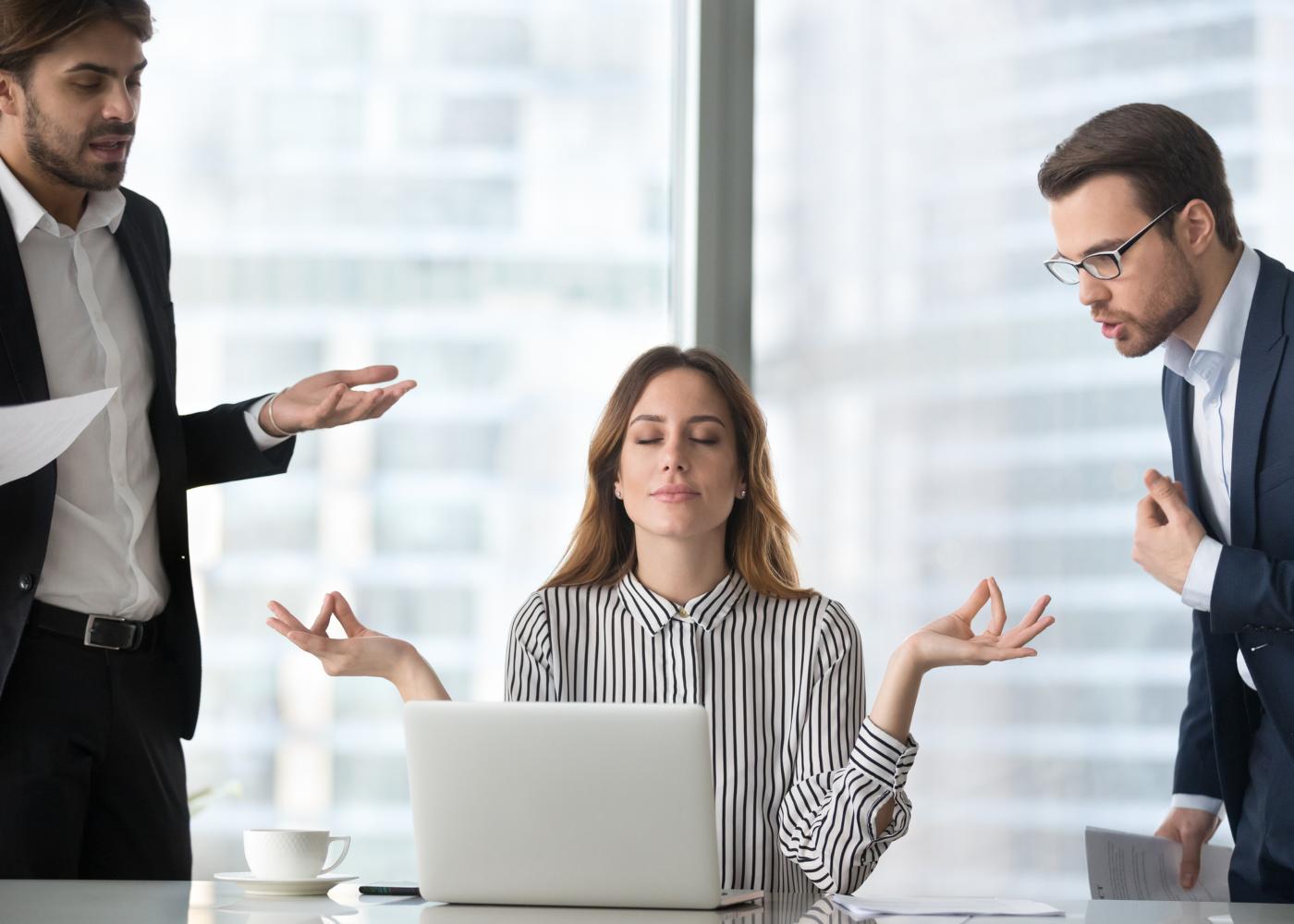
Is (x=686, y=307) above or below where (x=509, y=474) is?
above

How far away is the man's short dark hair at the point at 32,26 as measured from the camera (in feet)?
6.80

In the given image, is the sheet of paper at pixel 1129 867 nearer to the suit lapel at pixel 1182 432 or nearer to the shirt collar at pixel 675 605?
the suit lapel at pixel 1182 432

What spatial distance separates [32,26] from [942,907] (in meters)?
1.82

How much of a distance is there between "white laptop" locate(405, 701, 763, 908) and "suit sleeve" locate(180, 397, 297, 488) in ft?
3.36

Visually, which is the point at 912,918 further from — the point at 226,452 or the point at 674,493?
the point at 226,452

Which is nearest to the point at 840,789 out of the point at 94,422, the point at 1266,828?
the point at 1266,828

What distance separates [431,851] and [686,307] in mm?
2107

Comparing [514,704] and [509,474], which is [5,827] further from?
[509,474]

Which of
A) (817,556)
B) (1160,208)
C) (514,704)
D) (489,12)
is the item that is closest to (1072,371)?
(817,556)

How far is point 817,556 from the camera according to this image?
336 cm

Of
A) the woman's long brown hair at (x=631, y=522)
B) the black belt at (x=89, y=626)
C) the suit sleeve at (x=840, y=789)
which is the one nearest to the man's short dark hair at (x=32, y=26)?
the black belt at (x=89, y=626)

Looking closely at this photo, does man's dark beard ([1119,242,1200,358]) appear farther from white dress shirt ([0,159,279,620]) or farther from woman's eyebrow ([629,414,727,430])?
white dress shirt ([0,159,279,620])

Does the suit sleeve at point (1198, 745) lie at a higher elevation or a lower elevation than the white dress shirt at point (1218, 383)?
lower

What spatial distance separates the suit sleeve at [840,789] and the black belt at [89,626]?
3.43 ft
